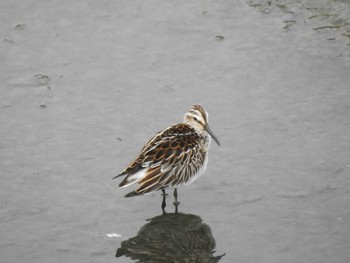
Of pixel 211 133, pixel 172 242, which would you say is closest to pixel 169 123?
pixel 211 133

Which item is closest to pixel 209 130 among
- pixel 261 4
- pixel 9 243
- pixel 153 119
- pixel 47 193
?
pixel 153 119

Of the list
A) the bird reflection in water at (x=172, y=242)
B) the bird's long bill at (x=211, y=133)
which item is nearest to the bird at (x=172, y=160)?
the bird's long bill at (x=211, y=133)

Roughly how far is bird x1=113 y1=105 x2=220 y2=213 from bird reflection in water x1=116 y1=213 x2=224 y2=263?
0.31 meters

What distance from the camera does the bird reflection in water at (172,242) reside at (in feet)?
28.5

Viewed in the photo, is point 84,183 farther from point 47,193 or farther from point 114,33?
point 114,33

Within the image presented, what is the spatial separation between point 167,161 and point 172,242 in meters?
1.13

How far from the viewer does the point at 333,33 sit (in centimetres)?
1266

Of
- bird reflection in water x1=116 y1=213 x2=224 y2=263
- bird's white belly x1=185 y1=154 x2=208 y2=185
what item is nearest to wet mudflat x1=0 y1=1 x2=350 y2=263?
bird reflection in water x1=116 y1=213 x2=224 y2=263

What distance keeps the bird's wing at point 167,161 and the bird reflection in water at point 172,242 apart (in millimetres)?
476

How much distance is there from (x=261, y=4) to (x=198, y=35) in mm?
1525

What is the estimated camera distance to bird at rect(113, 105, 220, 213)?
30.5 feet

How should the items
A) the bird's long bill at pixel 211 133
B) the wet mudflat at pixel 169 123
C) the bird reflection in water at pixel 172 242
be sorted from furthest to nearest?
the bird's long bill at pixel 211 133
the wet mudflat at pixel 169 123
the bird reflection in water at pixel 172 242

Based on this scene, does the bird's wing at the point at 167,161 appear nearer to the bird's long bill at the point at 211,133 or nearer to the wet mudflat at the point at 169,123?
the bird's long bill at the point at 211,133

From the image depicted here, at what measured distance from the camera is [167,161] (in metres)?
9.55
